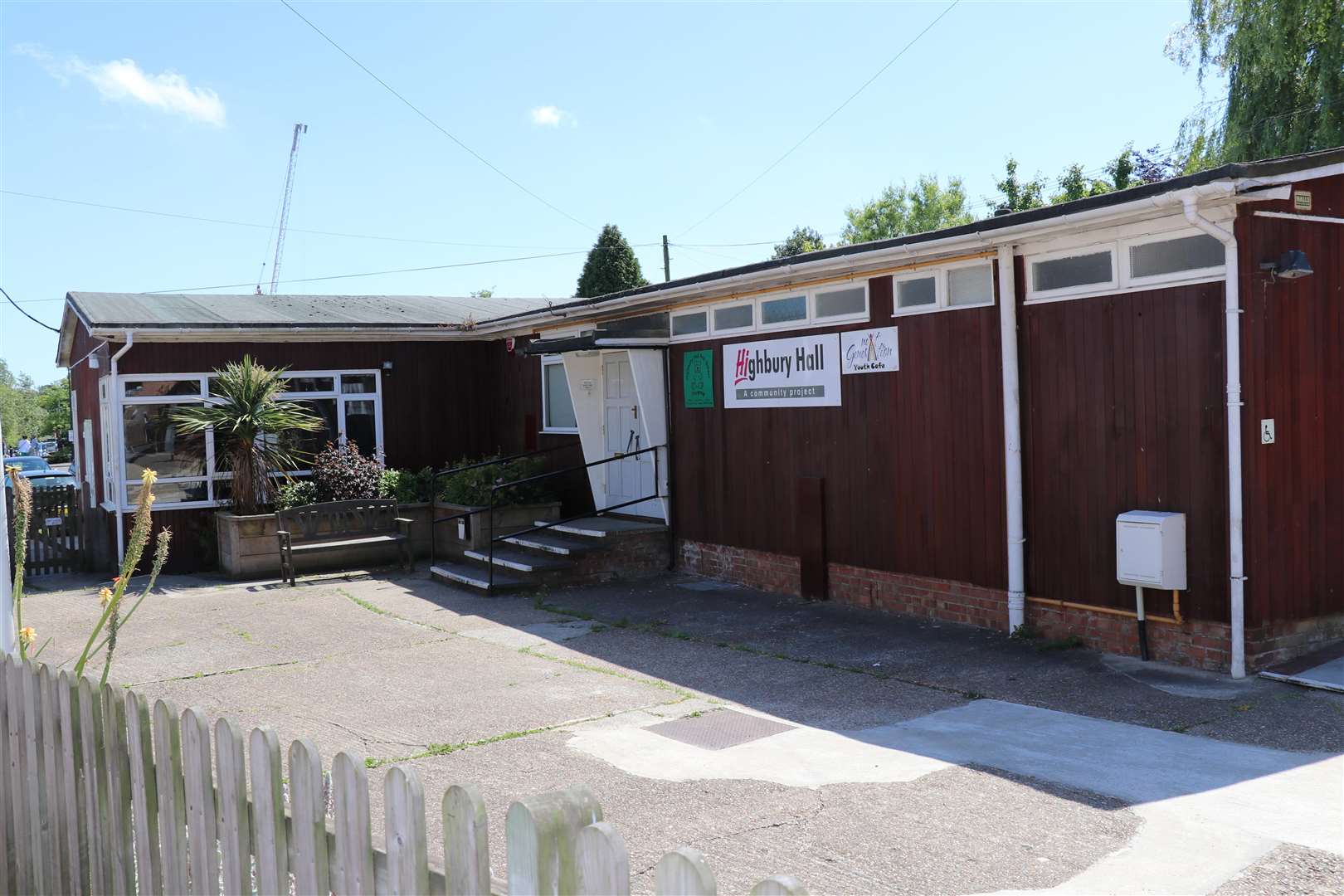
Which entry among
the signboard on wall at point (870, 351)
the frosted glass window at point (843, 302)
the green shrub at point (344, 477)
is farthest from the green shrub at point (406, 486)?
the signboard on wall at point (870, 351)

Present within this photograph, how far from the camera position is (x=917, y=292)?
400 inches

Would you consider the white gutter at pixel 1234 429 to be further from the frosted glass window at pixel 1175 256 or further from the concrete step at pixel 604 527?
the concrete step at pixel 604 527

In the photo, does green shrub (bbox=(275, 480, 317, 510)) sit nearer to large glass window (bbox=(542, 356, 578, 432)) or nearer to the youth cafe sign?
large glass window (bbox=(542, 356, 578, 432))

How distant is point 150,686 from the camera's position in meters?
8.62

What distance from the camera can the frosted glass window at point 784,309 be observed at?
11469 mm

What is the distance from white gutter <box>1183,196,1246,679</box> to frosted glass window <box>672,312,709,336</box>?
6.17 meters

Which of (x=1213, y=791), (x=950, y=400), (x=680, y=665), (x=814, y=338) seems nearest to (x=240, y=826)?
(x=1213, y=791)

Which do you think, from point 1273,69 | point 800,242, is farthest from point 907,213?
point 1273,69

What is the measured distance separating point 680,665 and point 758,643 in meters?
0.99

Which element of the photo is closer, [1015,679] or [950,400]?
[1015,679]

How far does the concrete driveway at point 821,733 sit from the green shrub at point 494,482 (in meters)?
3.59

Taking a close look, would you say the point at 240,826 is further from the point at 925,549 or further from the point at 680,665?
the point at 925,549

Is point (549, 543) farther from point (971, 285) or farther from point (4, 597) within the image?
point (4, 597)

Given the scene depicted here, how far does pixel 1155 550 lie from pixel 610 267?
27.1 meters
